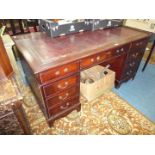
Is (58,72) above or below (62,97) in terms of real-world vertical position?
above

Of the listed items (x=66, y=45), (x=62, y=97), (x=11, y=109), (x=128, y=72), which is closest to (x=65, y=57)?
(x=66, y=45)

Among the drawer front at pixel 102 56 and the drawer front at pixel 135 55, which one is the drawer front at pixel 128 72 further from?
the drawer front at pixel 102 56

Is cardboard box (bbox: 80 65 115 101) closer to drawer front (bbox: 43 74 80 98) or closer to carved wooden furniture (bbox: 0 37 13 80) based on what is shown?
drawer front (bbox: 43 74 80 98)

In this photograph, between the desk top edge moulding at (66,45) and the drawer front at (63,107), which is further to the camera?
the drawer front at (63,107)

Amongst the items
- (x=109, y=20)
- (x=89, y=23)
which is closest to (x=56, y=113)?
(x=89, y=23)

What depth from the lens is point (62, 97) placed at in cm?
126

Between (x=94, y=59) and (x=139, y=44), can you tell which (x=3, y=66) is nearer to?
(x=94, y=59)

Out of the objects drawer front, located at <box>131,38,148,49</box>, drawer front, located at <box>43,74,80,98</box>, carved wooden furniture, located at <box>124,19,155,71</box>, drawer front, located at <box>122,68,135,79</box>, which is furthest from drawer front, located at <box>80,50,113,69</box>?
carved wooden furniture, located at <box>124,19,155,71</box>

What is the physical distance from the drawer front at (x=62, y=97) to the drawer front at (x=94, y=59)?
26 cm

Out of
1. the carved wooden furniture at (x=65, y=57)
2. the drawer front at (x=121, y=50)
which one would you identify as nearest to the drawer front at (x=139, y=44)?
the carved wooden furniture at (x=65, y=57)

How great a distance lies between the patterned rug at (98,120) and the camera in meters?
1.39

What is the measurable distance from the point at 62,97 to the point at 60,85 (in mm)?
163
